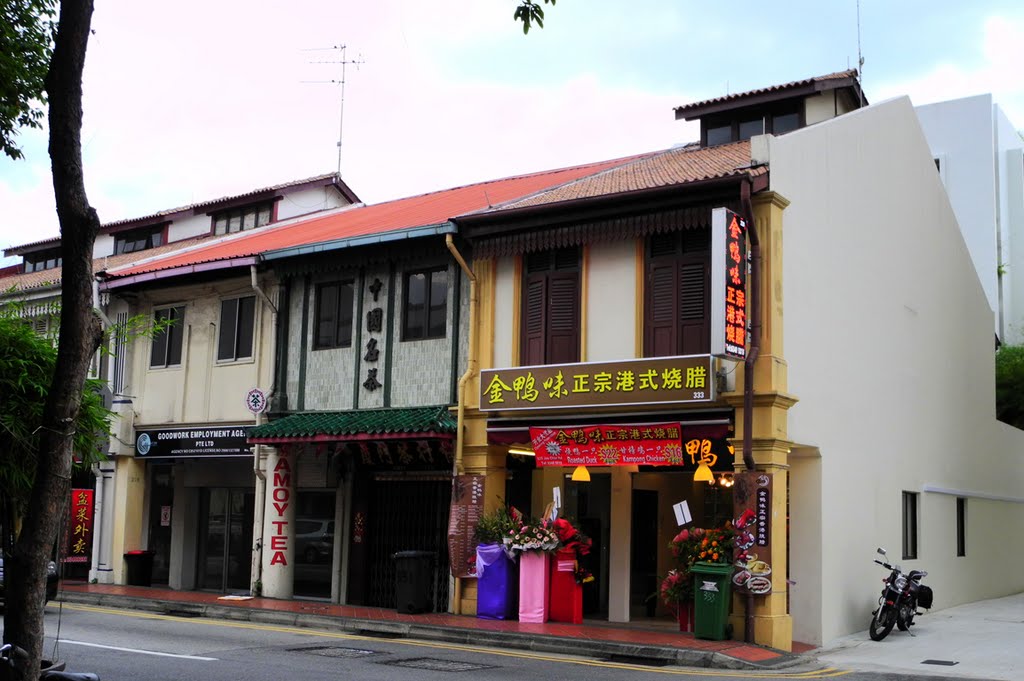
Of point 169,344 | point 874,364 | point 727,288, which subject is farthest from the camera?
point 169,344

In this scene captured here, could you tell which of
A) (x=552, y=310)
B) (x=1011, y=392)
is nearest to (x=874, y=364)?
(x=552, y=310)

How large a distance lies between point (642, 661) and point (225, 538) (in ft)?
39.6

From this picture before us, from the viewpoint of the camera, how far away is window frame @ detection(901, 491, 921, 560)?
19938mm

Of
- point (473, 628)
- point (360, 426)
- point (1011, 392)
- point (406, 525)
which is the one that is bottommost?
point (473, 628)

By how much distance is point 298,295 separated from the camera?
21047mm

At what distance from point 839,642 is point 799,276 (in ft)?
17.3

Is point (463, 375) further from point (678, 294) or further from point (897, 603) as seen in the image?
point (897, 603)

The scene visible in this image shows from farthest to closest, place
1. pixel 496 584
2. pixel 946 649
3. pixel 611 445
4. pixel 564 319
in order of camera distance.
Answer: pixel 564 319 → pixel 496 584 → pixel 611 445 → pixel 946 649

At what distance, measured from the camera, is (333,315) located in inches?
810

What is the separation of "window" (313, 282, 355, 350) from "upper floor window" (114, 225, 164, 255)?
12.8 metres

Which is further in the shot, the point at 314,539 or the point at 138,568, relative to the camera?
the point at 138,568

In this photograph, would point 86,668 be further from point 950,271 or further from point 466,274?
point 950,271

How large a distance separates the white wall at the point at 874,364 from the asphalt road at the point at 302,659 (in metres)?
4.05

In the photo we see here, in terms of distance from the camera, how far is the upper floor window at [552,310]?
1733 centimetres
